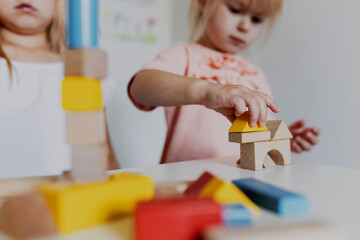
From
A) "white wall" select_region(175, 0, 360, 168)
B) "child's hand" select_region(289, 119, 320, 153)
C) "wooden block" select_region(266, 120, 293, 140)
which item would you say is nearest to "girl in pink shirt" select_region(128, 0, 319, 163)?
"child's hand" select_region(289, 119, 320, 153)

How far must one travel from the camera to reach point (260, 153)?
496 mm

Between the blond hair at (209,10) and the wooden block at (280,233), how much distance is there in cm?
75

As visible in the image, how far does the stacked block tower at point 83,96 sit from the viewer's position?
27cm

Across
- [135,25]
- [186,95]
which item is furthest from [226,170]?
[135,25]

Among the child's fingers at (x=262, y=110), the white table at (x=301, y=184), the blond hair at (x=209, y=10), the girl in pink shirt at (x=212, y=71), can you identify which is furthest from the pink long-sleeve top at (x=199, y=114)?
the child's fingers at (x=262, y=110)

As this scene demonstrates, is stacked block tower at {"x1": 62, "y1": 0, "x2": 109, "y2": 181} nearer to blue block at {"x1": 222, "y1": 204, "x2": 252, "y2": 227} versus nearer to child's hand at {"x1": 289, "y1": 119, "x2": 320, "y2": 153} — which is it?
blue block at {"x1": 222, "y1": 204, "x2": 252, "y2": 227}

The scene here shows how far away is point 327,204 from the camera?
0.33 meters

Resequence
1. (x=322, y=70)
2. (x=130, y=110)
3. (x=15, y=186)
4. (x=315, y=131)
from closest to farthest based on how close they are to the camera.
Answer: (x=15, y=186)
(x=315, y=131)
(x=322, y=70)
(x=130, y=110)

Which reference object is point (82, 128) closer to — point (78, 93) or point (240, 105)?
point (78, 93)

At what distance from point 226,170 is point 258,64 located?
0.80 meters

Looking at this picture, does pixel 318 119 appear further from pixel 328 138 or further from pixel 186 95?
pixel 186 95

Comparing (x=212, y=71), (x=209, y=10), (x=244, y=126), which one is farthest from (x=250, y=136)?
(x=209, y=10)

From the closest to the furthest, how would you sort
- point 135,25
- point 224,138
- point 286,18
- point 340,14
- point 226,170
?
point 226,170
point 224,138
point 340,14
point 286,18
point 135,25

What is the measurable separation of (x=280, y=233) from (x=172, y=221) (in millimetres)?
63
